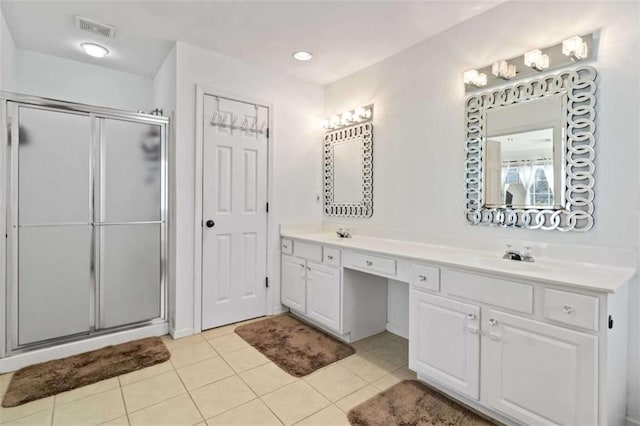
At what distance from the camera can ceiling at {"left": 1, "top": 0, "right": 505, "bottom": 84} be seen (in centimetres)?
221

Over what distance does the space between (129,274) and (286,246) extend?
4.66 ft

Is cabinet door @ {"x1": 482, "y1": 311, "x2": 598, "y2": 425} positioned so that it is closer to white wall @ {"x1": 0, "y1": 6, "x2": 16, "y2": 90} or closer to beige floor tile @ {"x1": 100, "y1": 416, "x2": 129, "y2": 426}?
beige floor tile @ {"x1": 100, "y1": 416, "x2": 129, "y2": 426}

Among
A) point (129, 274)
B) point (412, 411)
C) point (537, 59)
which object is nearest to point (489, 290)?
point (412, 411)

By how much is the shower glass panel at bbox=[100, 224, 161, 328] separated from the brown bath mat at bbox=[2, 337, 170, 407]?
10.5 inches

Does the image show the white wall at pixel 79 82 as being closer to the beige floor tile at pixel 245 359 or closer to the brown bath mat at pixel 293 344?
the brown bath mat at pixel 293 344

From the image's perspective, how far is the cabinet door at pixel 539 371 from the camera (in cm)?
138

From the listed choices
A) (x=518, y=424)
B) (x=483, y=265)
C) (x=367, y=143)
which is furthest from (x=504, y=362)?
(x=367, y=143)

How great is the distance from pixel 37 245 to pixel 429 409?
114 inches

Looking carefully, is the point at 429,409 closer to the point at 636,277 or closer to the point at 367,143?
the point at 636,277

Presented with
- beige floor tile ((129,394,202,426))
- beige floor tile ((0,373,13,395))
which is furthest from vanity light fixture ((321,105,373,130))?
beige floor tile ((0,373,13,395))

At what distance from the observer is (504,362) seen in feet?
5.33

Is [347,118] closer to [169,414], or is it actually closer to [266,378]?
[266,378]

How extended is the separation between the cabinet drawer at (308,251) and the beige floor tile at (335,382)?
918mm

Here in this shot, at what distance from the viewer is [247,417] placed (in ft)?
5.75
